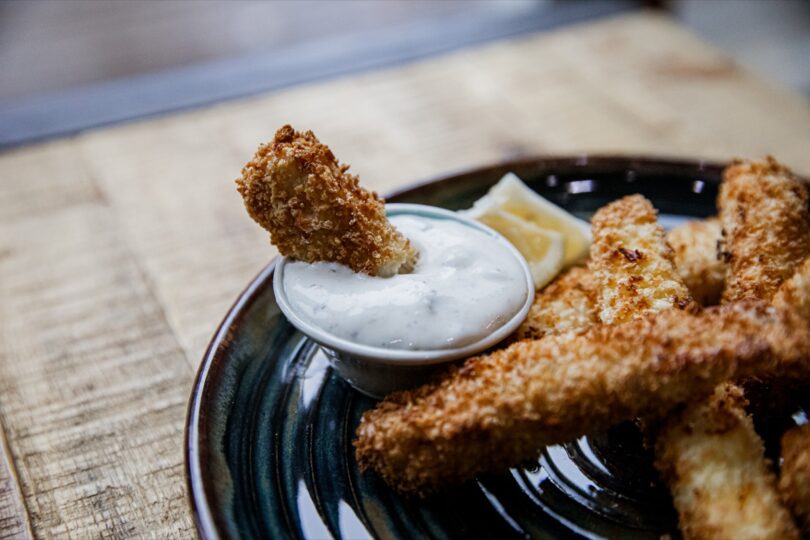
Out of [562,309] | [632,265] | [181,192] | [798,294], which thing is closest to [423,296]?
[562,309]

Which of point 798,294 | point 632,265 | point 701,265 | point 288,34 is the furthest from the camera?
point 288,34

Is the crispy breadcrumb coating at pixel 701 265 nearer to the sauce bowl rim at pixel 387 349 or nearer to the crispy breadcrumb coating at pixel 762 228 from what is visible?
the crispy breadcrumb coating at pixel 762 228

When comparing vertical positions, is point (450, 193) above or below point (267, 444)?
above

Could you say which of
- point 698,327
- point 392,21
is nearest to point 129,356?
point 698,327

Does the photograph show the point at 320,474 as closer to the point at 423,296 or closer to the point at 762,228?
the point at 423,296

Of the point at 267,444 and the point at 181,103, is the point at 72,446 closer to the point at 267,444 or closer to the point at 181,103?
the point at 267,444

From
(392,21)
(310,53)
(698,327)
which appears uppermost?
(698,327)
